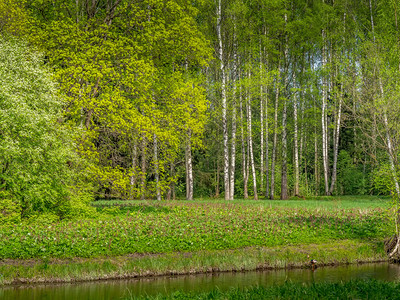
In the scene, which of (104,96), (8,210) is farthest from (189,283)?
(104,96)

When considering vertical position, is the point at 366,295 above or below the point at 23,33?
below

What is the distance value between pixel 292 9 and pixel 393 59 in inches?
494

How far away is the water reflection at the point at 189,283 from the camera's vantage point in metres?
11.6

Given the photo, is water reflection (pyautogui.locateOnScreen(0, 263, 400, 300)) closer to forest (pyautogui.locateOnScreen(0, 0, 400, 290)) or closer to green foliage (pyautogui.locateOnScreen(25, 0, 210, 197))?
forest (pyautogui.locateOnScreen(0, 0, 400, 290))

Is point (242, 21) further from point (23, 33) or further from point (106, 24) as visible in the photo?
point (23, 33)

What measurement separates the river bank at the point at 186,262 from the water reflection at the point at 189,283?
32cm

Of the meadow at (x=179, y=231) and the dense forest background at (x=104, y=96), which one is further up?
the dense forest background at (x=104, y=96)

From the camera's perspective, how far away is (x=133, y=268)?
1362 centimetres

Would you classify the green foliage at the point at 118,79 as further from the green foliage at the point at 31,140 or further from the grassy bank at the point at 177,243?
the grassy bank at the point at 177,243

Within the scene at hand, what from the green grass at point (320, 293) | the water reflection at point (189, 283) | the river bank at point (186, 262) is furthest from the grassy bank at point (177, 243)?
the green grass at point (320, 293)

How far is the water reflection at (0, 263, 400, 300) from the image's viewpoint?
1155 centimetres

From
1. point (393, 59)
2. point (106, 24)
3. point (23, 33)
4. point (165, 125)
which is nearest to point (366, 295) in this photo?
point (165, 125)

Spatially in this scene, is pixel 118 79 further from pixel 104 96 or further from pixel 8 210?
pixel 8 210

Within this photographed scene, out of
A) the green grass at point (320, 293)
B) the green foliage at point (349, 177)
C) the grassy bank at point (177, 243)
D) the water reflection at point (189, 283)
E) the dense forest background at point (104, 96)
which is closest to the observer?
the green grass at point (320, 293)
